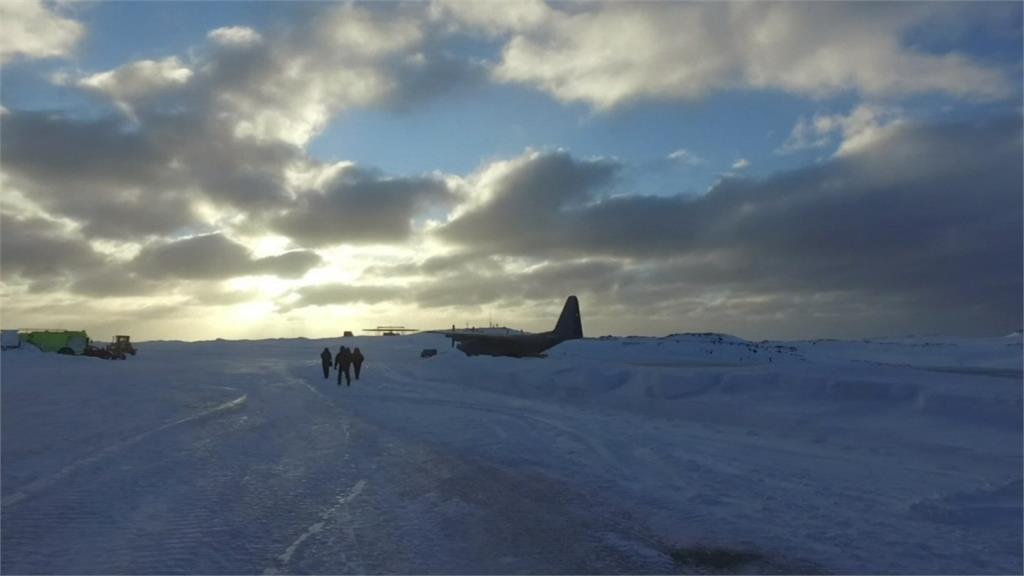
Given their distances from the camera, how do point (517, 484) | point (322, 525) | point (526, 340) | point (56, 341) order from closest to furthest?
1. point (322, 525)
2. point (517, 484)
3. point (526, 340)
4. point (56, 341)

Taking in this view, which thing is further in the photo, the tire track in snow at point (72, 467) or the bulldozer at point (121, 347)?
the bulldozer at point (121, 347)

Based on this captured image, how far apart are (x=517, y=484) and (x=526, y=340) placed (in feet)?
137

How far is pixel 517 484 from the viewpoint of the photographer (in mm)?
11414

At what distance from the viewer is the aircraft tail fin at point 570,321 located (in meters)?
55.5

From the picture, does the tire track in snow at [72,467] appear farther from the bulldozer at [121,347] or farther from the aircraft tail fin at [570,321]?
the bulldozer at [121,347]

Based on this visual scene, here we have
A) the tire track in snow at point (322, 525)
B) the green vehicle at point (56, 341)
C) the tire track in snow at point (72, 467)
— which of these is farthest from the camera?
the green vehicle at point (56, 341)

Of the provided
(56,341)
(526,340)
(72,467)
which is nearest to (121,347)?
(56,341)

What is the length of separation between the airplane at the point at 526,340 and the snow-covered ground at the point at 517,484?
1087 inches

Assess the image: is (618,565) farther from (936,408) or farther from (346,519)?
(936,408)

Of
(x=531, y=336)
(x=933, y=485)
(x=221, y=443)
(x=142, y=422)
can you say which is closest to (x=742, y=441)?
(x=933, y=485)

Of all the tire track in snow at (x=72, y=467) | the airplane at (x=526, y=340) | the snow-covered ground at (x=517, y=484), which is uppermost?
the airplane at (x=526, y=340)

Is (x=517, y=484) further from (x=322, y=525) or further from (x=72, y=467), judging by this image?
(x=72, y=467)

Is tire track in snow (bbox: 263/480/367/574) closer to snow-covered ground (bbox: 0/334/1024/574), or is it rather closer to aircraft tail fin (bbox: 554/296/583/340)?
snow-covered ground (bbox: 0/334/1024/574)

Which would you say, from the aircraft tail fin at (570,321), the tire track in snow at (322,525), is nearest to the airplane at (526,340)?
the aircraft tail fin at (570,321)
